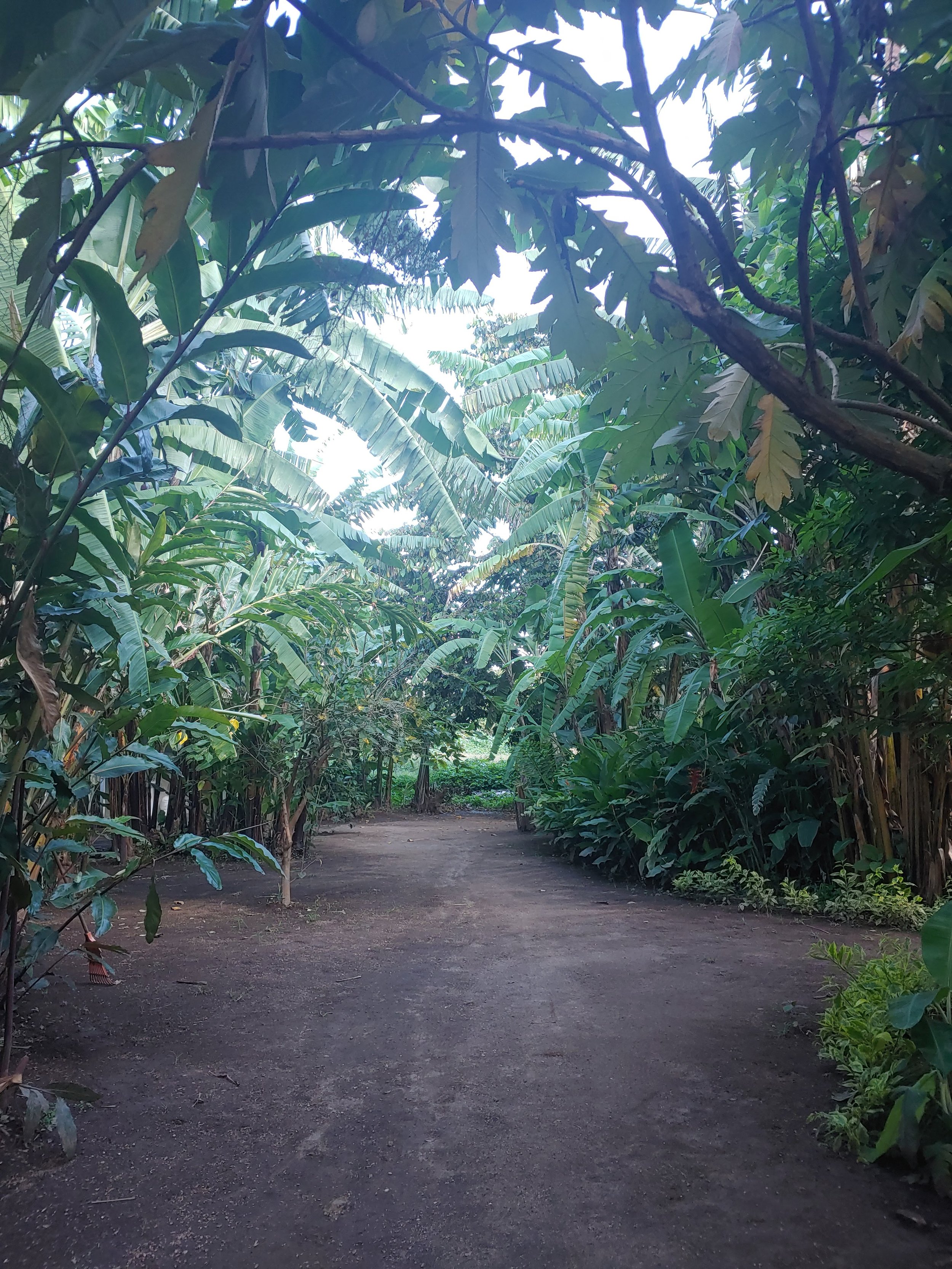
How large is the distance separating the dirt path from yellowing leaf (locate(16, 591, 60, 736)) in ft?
3.85

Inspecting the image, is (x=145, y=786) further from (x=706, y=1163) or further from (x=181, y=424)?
(x=706, y=1163)

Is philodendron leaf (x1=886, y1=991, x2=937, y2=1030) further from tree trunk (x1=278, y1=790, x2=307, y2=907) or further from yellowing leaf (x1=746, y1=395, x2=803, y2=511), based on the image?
tree trunk (x1=278, y1=790, x2=307, y2=907)

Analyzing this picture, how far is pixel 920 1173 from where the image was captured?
78.0 inches

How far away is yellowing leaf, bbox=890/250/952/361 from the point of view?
173 cm

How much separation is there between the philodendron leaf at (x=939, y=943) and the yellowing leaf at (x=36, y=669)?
83.5 inches

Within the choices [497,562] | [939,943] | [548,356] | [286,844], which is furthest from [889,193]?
[497,562]

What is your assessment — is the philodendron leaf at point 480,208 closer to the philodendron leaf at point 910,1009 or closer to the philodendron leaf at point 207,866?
the philodendron leaf at point 207,866

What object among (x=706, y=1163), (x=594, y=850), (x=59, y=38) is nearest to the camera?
(x=59, y=38)

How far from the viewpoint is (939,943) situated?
1.96m

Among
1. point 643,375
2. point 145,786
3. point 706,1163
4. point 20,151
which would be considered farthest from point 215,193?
point 145,786

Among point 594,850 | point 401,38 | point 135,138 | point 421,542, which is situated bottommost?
point 594,850

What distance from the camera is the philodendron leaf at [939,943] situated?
1.92 meters

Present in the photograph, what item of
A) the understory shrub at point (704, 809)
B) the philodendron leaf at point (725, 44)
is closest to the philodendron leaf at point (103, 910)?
the philodendron leaf at point (725, 44)

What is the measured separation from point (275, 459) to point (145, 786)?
381 cm
